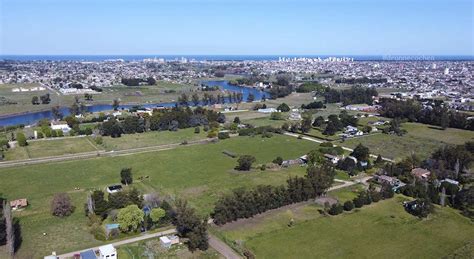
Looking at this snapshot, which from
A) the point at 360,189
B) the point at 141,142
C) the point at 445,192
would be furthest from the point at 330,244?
the point at 141,142

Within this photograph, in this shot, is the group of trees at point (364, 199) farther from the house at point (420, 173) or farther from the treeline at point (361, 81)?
the treeline at point (361, 81)

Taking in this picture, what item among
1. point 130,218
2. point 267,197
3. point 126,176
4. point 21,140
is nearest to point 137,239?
point 130,218

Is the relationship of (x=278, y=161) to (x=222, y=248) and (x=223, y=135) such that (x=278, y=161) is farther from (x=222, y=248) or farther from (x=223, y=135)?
(x=222, y=248)

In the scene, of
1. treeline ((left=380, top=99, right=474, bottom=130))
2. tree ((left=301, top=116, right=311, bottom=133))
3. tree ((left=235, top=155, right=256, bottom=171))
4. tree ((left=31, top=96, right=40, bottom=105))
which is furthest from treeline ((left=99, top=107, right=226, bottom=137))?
tree ((left=31, top=96, right=40, bottom=105))

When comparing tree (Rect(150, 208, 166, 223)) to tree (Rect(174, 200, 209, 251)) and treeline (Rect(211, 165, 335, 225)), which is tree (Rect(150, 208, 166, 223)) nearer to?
tree (Rect(174, 200, 209, 251))

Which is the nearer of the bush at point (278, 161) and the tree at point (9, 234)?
the tree at point (9, 234)

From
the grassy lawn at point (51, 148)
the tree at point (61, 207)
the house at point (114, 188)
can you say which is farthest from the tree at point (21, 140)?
the tree at point (61, 207)

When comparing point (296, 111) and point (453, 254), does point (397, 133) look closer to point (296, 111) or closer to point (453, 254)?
point (296, 111)
